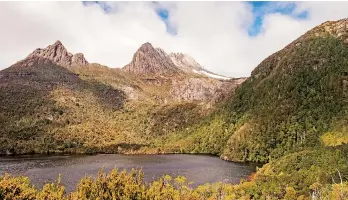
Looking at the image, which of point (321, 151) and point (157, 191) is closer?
point (157, 191)

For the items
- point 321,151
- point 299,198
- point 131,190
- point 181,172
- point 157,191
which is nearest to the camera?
point 131,190

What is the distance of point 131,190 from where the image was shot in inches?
1645

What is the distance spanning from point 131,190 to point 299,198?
236 feet

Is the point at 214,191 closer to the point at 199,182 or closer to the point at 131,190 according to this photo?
Result: the point at 199,182

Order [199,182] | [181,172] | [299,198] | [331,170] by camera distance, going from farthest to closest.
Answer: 1. [181,172]
2. [199,182]
3. [331,170]
4. [299,198]

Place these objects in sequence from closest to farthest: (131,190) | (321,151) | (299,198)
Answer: (131,190), (299,198), (321,151)

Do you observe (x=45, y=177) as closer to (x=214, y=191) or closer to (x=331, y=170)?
(x=214, y=191)

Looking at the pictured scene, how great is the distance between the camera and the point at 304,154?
6978 inches

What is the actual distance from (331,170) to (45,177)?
112349 millimetres

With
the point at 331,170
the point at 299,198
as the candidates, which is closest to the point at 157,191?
the point at 299,198

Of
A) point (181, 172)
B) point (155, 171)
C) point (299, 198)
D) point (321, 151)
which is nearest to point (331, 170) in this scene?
point (321, 151)

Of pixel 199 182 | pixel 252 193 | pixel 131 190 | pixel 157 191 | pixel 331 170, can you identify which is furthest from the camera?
pixel 199 182

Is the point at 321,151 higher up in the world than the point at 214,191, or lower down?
higher up

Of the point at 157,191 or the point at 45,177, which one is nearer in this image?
the point at 157,191
